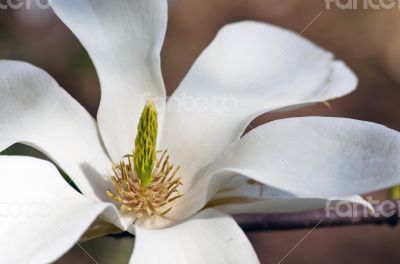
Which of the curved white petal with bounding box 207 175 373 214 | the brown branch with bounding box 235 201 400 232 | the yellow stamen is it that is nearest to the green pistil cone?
the yellow stamen

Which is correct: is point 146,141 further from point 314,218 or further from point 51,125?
point 314,218

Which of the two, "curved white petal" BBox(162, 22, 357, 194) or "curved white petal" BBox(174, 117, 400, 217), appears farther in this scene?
"curved white petal" BBox(162, 22, 357, 194)

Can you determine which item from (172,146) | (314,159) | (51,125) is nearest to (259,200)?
(314,159)

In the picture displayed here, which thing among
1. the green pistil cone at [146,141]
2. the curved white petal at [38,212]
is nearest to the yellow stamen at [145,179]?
the green pistil cone at [146,141]

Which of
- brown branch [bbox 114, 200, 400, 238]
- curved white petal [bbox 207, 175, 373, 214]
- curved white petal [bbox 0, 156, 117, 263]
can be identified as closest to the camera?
curved white petal [bbox 0, 156, 117, 263]

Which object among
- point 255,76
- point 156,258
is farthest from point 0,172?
point 255,76

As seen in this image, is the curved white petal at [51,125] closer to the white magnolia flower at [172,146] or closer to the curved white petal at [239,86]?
the white magnolia flower at [172,146]

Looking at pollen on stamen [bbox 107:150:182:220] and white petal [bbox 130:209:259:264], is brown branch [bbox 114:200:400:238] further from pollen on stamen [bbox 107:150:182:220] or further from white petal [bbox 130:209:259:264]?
white petal [bbox 130:209:259:264]

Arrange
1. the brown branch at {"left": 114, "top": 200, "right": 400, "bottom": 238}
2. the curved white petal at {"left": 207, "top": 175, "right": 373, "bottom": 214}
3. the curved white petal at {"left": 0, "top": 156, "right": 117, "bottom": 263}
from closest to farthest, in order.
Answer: the curved white petal at {"left": 0, "top": 156, "right": 117, "bottom": 263}
the curved white petal at {"left": 207, "top": 175, "right": 373, "bottom": 214}
the brown branch at {"left": 114, "top": 200, "right": 400, "bottom": 238}
